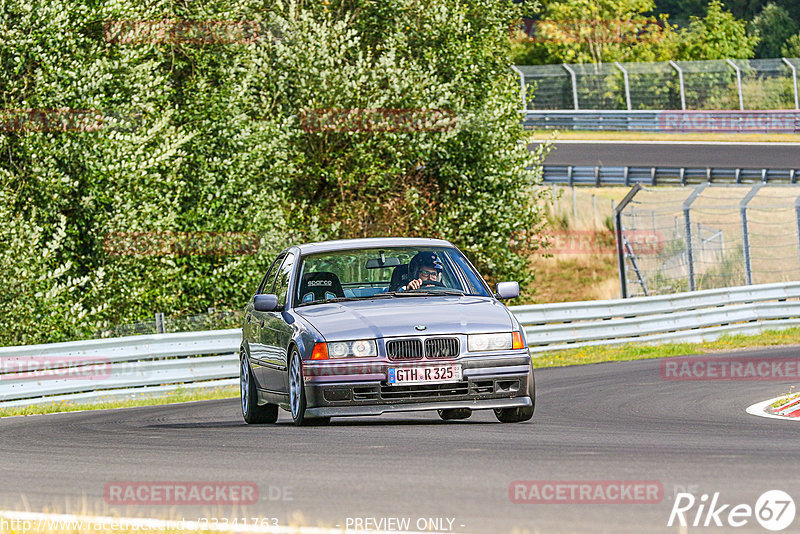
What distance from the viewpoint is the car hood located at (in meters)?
10.3

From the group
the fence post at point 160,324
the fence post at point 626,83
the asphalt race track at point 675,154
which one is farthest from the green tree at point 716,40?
the fence post at point 160,324

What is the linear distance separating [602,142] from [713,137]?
441 cm

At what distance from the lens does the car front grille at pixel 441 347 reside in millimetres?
10258

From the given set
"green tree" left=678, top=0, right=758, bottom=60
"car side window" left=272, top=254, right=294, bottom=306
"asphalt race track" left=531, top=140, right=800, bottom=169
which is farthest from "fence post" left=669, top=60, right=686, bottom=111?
"car side window" left=272, top=254, right=294, bottom=306

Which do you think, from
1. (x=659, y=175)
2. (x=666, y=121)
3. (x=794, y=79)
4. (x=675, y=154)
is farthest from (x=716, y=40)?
(x=659, y=175)

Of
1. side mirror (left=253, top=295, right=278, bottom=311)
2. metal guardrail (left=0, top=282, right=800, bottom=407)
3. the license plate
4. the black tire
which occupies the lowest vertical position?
metal guardrail (left=0, top=282, right=800, bottom=407)

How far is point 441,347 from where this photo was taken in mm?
10273

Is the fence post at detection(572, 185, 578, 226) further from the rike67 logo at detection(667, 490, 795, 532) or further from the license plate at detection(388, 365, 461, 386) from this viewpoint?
the rike67 logo at detection(667, 490, 795, 532)

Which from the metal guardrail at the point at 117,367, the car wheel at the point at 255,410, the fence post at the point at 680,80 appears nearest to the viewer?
the car wheel at the point at 255,410

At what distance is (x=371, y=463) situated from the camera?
818cm

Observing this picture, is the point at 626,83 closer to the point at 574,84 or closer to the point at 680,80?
the point at 680,80

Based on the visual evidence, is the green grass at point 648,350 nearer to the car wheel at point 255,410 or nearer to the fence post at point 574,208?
the car wheel at point 255,410

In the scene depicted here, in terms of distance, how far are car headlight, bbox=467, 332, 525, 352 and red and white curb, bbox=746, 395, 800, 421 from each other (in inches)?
93.8

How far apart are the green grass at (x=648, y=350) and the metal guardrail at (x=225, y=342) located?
22cm
